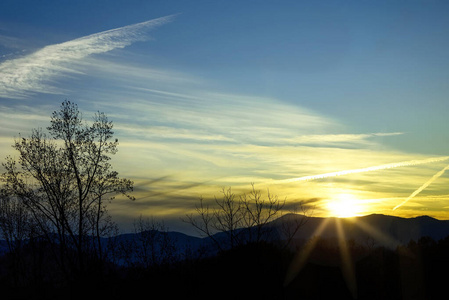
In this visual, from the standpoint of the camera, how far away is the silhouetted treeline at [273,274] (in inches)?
872

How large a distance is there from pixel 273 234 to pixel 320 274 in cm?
489

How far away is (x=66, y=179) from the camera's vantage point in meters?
46.6

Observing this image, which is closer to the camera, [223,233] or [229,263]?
[229,263]

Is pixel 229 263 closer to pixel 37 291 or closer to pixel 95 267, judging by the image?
pixel 95 267

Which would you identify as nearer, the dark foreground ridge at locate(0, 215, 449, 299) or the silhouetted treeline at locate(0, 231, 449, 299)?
the silhouetted treeline at locate(0, 231, 449, 299)

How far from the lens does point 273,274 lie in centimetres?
2384

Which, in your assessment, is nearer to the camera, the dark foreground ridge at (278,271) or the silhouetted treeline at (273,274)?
the silhouetted treeline at (273,274)

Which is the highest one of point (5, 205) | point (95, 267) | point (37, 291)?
point (5, 205)

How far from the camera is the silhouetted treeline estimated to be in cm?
2214

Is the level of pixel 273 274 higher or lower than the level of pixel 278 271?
lower

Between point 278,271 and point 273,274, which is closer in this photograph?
point 273,274

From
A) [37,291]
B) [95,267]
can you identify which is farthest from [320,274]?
[37,291]

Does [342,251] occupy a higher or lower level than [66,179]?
lower

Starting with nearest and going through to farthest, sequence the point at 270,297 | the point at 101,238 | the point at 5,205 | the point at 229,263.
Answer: the point at 270,297
the point at 229,263
the point at 101,238
the point at 5,205
